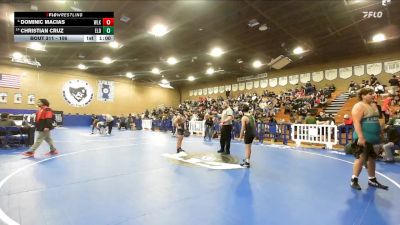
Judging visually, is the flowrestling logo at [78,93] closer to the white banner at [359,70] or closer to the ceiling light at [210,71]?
the ceiling light at [210,71]

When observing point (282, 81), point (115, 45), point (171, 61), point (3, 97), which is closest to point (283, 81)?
point (282, 81)

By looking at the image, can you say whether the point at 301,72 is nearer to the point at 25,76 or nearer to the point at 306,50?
the point at 306,50

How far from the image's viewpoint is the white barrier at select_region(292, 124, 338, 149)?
10172 millimetres

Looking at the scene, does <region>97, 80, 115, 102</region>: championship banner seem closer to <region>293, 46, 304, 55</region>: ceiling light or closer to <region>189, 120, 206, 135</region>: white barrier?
<region>189, 120, 206, 135</region>: white barrier

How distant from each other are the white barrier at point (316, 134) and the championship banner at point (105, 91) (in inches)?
946

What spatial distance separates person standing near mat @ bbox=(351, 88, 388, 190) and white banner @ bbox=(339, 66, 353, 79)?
62.3ft

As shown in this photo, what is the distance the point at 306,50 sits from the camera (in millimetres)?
17703

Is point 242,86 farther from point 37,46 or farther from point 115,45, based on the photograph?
point 37,46

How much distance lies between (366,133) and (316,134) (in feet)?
22.6

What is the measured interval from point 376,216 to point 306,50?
1681 cm

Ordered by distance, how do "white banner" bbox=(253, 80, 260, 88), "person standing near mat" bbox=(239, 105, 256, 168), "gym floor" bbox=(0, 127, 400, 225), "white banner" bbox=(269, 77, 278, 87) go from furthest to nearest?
"white banner" bbox=(253, 80, 260, 88) < "white banner" bbox=(269, 77, 278, 87) < "person standing near mat" bbox=(239, 105, 256, 168) < "gym floor" bbox=(0, 127, 400, 225)

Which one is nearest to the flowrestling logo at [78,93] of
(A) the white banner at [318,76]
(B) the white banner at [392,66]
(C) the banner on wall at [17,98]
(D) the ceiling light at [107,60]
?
(C) the banner on wall at [17,98]

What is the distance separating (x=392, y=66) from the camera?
18094 mm
